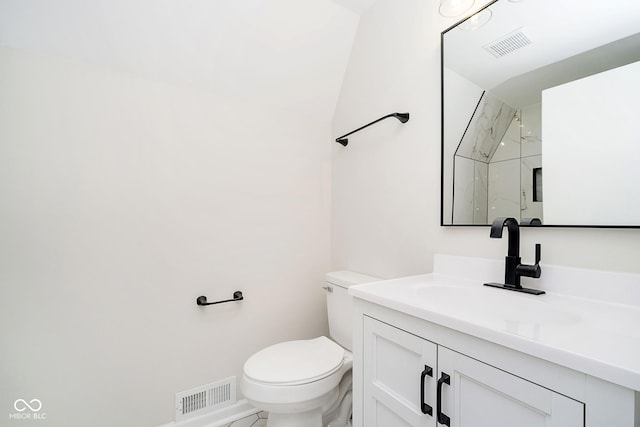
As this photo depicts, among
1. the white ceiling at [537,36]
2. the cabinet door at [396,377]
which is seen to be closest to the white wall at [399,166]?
the white ceiling at [537,36]

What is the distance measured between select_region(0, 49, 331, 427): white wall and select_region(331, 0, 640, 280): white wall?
39cm

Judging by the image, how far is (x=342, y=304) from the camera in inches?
61.1

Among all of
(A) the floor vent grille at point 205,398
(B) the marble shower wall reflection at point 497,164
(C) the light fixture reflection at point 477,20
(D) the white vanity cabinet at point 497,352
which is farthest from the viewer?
(A) the floor vent grille at point 205,398

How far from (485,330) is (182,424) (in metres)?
1.54

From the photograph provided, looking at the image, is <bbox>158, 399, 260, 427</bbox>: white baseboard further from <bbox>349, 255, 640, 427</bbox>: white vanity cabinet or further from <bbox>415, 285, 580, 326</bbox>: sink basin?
<bbox>415, 285, 580, 326</bbox>: sink basin

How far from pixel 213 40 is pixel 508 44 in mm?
1316

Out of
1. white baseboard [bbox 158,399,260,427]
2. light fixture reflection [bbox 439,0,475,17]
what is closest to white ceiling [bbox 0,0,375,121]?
light fixture reflection [bbox 439,0,475,17]

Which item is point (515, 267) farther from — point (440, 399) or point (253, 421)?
point (253, 421)

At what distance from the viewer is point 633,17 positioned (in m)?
0.81

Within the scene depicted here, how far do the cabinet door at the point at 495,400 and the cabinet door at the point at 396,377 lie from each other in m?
0.04

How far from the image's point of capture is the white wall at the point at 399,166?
117 cm

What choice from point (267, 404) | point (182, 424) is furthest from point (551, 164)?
point (182, 424)

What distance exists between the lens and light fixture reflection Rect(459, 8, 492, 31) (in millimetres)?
1122

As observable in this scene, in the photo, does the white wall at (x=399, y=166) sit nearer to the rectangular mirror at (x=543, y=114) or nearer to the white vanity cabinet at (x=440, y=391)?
the rectangular mirror at (x=543, y=114)
